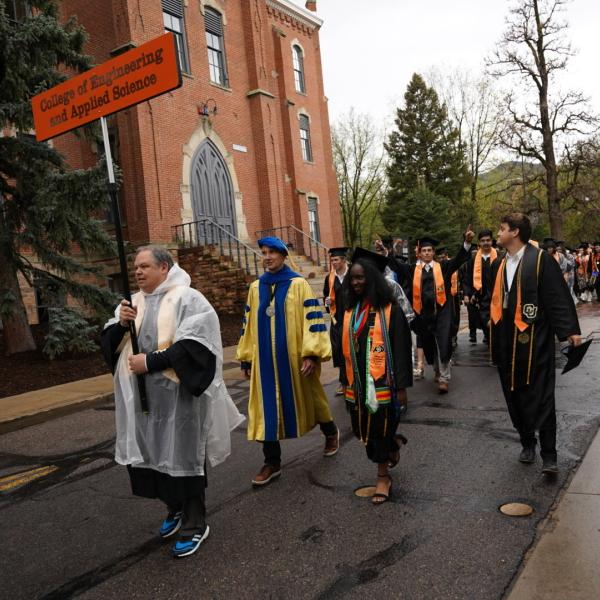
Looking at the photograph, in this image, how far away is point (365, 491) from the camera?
4.20 meters

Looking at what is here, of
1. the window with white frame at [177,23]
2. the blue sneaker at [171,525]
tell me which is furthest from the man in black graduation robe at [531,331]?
the window with white frame at [177,23]

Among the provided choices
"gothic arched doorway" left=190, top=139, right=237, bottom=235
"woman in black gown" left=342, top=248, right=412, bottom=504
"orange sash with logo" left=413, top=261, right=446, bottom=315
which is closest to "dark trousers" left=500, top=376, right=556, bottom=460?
"woman in black gown" left=342, top=248, right=412, bottom=504

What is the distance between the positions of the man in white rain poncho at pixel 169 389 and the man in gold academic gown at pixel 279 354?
991 mm

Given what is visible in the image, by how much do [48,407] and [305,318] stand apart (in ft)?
16.1

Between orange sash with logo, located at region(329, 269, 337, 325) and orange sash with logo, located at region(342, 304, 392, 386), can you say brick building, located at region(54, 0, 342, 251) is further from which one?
orange sash with logo, located at region(342, 304, 392, 386)

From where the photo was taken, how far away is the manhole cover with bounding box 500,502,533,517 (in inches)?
143

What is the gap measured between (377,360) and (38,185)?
31.5ft

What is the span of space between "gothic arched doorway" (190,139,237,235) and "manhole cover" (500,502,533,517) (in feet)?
58.1

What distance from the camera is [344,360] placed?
4250 millimetres

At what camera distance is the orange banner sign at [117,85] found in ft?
12.6

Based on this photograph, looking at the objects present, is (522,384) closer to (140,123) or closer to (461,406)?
(461,406)

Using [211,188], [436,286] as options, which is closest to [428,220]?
[211,188]

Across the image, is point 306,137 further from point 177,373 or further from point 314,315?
point 177,373

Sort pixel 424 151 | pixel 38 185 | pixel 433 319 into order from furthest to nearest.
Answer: pixel 424 151
pixel 38 185
pixel 433 319
